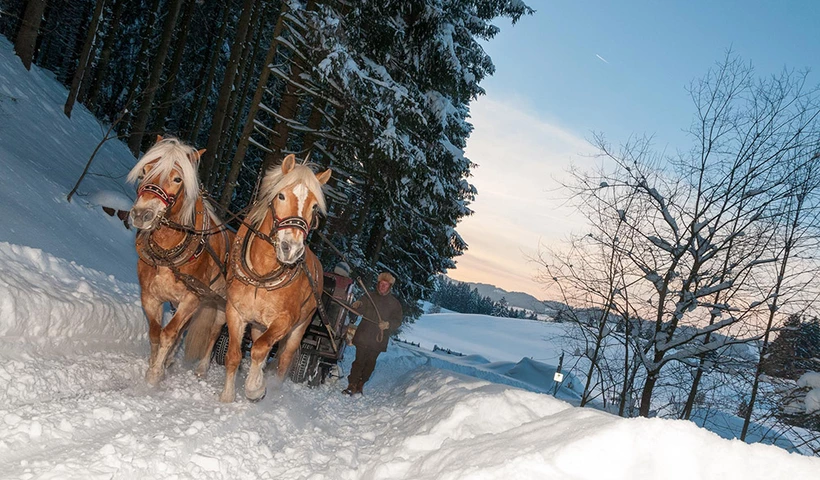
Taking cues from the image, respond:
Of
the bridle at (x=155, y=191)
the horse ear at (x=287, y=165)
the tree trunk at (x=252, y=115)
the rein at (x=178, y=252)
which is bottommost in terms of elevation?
the rein at (x=178, y=252)

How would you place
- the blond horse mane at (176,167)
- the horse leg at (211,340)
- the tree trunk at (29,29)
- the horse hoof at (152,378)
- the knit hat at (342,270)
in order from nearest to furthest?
the blond horse mane at (176,167), the horse hoof at (152,378), the horse leg at (211,340), the knit hat at (342,270), the tree trunk at (29,29)

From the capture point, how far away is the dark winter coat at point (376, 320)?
24.4 ft

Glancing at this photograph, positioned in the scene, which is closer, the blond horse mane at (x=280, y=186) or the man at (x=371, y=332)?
the blond horse mane at (x=280, y=186)

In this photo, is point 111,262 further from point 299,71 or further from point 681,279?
point 681,279

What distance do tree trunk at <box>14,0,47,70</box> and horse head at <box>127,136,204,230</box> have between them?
37.2 feet

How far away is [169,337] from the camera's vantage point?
14.9 ft

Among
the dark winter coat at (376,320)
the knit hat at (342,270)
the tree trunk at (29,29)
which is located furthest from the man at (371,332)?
the tree trunk at (29,29)

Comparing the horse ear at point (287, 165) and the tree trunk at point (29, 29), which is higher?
the tree trunk at point (29, 29)

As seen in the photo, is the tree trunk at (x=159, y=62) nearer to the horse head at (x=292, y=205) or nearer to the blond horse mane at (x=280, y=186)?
the blond horse mane at (x=280, y=186)

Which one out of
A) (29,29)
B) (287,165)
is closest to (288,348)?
(287,165)

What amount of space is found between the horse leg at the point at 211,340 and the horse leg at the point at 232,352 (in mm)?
921

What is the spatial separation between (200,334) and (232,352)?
1112 mm

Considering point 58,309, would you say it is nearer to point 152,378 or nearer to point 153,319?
point 153,319

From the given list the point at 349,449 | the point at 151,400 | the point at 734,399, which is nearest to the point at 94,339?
the point at 151,400
